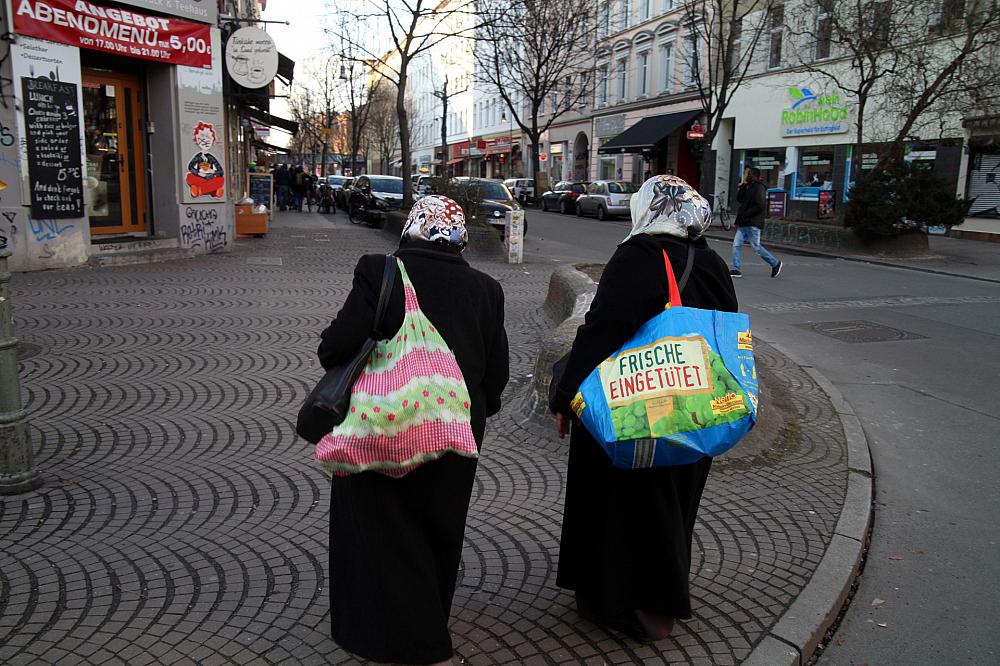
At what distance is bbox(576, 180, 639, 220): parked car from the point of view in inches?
1254

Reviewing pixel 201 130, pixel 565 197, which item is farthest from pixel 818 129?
pixel 201 130

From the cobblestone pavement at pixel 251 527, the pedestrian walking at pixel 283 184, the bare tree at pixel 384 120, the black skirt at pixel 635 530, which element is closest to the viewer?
the black skirt at pixel 635 530

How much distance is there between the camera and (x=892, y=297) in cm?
1207

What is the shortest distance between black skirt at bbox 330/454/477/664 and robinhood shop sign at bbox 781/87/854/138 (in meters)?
27.0

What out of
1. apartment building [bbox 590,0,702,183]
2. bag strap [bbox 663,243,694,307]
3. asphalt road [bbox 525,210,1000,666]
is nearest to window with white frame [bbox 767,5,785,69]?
apartment building [bbox 590,0,702,183]

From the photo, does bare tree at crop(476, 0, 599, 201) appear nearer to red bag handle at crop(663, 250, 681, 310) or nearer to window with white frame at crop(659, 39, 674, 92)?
window with white frame at crop(659, 39, 674, 92)

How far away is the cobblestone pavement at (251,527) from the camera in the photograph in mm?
3146

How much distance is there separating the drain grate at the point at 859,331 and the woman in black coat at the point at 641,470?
6.85 metres

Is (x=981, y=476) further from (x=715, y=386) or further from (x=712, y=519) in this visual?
(x=715, y=386)

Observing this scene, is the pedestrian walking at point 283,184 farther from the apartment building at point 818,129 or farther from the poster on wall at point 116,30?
the poster on wall at point 116,30

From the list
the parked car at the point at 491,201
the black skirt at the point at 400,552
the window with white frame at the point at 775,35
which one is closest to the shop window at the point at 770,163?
the window with white frame at the point at 775,35

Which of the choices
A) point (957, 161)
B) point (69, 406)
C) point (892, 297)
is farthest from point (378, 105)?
point (69, 406)

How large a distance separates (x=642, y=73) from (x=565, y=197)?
1029 cm

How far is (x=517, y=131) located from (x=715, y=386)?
61.1 metres
